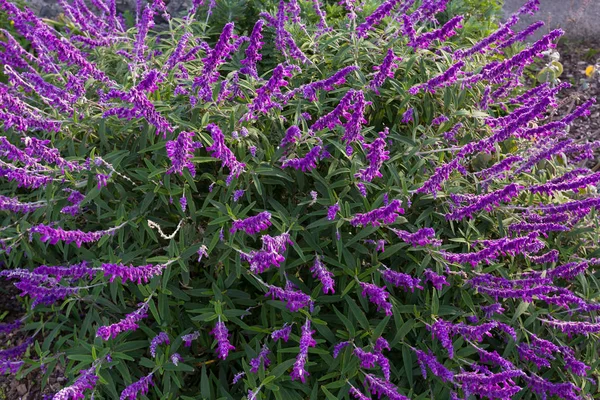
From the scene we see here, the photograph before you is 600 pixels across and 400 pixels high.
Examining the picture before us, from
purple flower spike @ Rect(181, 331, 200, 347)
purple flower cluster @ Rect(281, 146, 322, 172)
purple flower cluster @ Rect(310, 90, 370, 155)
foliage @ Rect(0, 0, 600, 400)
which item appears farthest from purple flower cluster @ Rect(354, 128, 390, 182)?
purple flower spike @ Rect(181, 331, 200, 347)

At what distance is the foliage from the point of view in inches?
113

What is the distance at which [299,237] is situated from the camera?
127 inches

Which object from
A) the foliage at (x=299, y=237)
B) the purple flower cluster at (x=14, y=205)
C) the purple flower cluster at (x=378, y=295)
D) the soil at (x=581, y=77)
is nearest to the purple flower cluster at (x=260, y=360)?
the foliage at (x=299, y=237)

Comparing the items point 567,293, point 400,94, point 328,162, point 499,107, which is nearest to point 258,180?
point 328,162

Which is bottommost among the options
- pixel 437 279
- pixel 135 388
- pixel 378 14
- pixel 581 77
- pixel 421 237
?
pixel 135 388

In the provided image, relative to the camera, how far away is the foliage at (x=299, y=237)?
2881mm

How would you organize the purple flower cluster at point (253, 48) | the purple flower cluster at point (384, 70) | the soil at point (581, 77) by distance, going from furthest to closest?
the soil at point (581, 77), the purple flower cluster at point (384, 70), the purple flower cluster at point (253, 48)

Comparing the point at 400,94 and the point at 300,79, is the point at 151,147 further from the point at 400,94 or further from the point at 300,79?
the point at 400,94

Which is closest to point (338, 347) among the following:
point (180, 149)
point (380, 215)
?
point (380, 215)

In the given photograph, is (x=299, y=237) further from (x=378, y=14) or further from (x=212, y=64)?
(x=378, y=14)

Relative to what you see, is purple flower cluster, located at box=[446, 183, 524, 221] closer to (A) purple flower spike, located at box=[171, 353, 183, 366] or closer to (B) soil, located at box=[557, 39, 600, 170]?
(A) purple flower spike, located at box=[171, 353, 183, 366]

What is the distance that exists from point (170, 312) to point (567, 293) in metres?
2.06

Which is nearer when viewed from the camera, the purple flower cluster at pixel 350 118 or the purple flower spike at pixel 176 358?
the purple flower cluster at pixel 350 118

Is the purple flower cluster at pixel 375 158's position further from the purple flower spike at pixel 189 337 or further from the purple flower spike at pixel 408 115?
the purple flower spike at pixel 189 337
